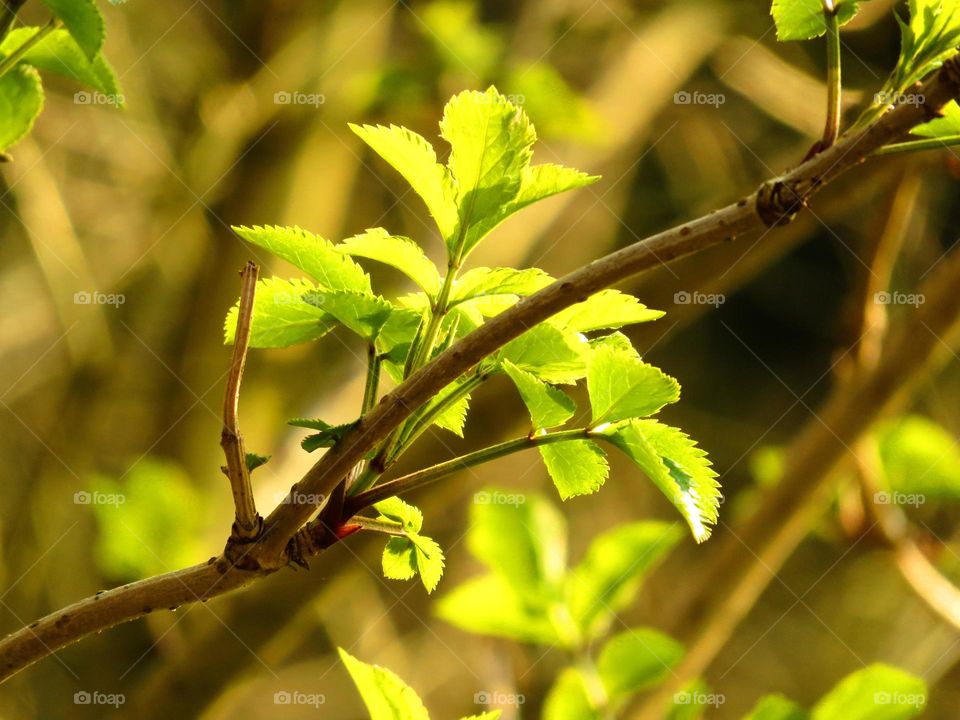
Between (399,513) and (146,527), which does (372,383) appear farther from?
(146,527)

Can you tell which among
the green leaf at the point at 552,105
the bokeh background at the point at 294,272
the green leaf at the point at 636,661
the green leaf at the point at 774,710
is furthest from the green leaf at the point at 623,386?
the green leaf at the point at 552,105

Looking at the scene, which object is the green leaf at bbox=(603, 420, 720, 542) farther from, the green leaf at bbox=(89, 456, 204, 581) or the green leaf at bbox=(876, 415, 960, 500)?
the green leaf at bbox=(89, 456, 204, 581)

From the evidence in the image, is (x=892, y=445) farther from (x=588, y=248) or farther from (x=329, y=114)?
(x=329, y=114)

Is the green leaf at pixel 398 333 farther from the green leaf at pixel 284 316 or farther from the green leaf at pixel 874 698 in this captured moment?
the green leaf at pixel 874 698

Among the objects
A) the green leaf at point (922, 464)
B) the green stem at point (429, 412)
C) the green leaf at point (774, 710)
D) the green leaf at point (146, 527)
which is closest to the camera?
the green stem at point (429, 412)

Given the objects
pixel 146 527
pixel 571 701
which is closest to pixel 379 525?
pixel 571 701

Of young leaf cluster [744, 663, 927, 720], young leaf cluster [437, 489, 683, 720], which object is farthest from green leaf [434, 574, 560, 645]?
young leaf cluster [744, 663, 927, 720]

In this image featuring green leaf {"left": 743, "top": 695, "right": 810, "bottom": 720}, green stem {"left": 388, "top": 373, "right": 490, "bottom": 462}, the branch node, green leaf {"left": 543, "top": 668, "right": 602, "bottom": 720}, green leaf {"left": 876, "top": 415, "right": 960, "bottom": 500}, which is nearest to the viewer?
the branch node
